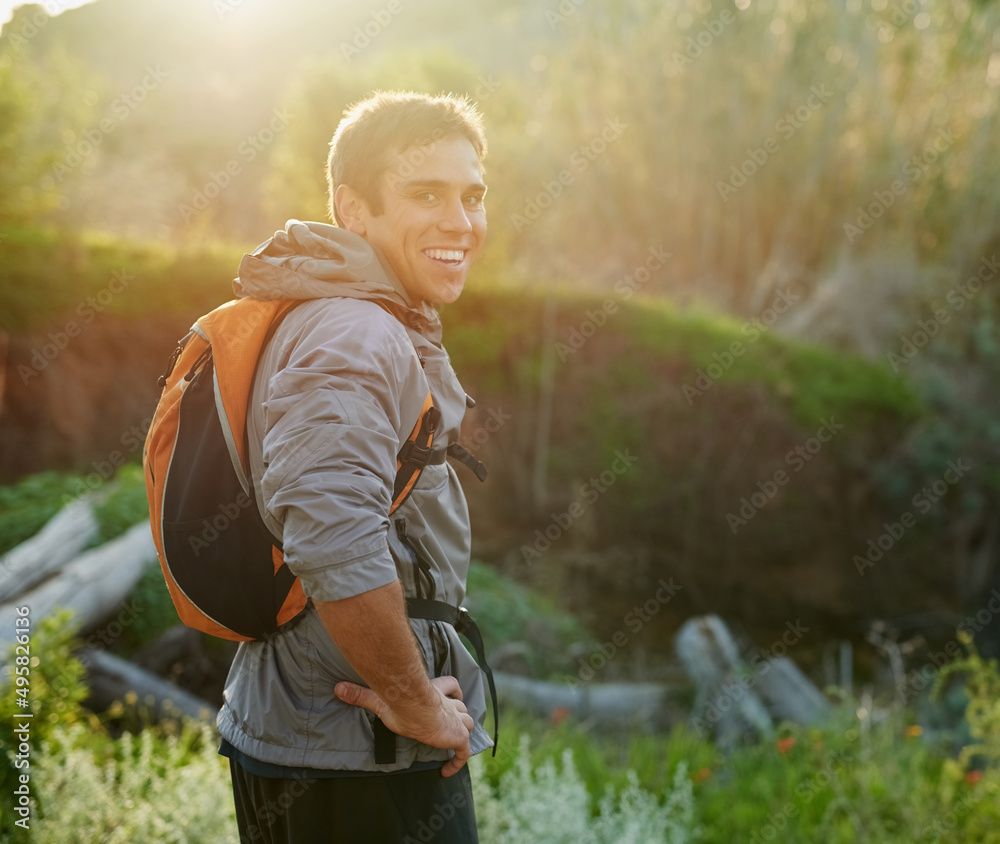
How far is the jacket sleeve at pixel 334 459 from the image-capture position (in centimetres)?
116

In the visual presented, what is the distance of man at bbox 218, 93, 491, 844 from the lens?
1191 mm

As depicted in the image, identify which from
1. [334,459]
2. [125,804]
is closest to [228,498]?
[334,459]

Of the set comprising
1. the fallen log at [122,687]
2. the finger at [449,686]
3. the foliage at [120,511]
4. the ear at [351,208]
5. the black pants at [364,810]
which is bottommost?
the fallen log at [122,687]

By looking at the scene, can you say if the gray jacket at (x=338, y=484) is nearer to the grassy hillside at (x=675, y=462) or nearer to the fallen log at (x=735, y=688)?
the fallen log at (x=735, y=688)

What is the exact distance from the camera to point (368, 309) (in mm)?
1364

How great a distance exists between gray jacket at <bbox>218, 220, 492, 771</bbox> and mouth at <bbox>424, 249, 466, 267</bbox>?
88 millimetres

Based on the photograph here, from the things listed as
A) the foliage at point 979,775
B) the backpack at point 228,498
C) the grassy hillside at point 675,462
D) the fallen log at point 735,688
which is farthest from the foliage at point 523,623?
the backpack at point 228,498

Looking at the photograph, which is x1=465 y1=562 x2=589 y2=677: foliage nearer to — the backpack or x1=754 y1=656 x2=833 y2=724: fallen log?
x1=754 y1=656 x2=833 y2=724: fallen log

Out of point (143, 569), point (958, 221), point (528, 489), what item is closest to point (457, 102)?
point (143, 569)

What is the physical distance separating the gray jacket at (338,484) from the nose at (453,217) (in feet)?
0.47

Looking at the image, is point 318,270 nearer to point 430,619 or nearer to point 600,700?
point 430,619

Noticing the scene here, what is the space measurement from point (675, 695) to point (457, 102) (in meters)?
5.36

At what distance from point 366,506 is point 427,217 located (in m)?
0.61

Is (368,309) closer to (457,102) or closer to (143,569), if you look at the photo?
(457,102)
